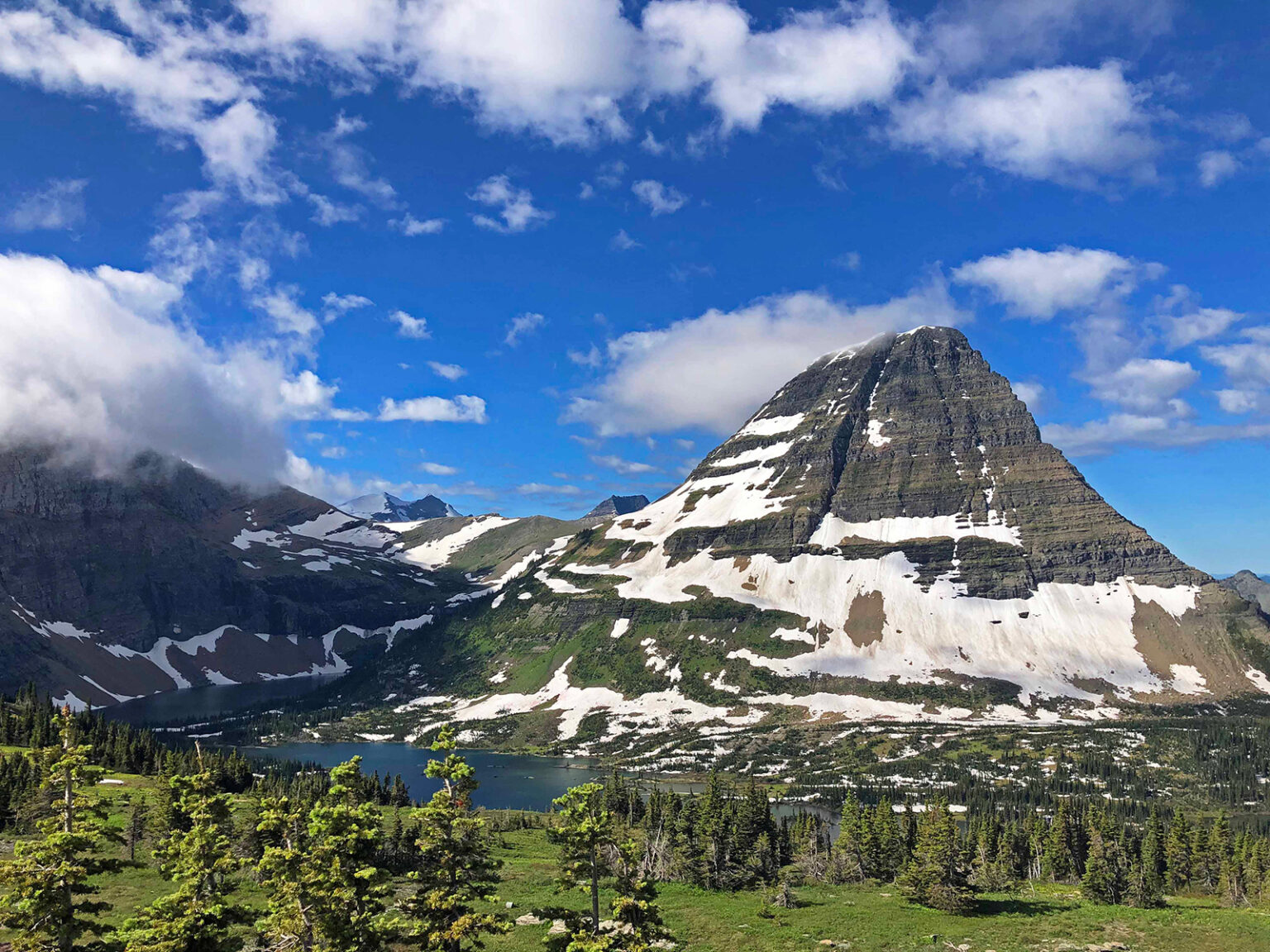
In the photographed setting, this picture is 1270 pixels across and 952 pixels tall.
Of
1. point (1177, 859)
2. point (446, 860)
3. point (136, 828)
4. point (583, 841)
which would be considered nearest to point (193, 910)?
point (446, 860)

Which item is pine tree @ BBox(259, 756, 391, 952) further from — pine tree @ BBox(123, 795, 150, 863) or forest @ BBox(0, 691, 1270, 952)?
pine tree @ BBox(123, 795, 150, 863)

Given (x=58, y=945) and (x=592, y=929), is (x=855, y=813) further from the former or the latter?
(x=58, y=945)

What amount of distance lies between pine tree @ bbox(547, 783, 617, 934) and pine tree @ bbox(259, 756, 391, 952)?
907 centimetres

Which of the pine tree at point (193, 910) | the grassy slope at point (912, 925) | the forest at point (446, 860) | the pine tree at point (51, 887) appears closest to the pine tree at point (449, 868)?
the forest at point (446, 860)

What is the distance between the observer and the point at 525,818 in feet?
484

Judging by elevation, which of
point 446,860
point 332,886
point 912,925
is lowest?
point 912,925

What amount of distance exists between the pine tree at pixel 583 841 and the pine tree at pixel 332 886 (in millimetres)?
9067

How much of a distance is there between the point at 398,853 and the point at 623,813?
8082 centimetres

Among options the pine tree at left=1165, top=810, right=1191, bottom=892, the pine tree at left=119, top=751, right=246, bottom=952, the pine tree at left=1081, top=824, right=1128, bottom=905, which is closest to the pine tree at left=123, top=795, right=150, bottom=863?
the pine tree at left=119, top=751, right=246, bottom=952

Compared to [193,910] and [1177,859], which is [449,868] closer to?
[193,910]

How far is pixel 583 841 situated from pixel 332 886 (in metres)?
12.3

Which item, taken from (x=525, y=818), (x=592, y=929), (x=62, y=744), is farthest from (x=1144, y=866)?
(x=62, y=744)

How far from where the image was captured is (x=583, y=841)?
130 ft

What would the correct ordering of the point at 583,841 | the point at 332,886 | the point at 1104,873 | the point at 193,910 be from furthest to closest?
the point at 1104,873, the point at 583,841, the point at 332,886, the point at 193,910
